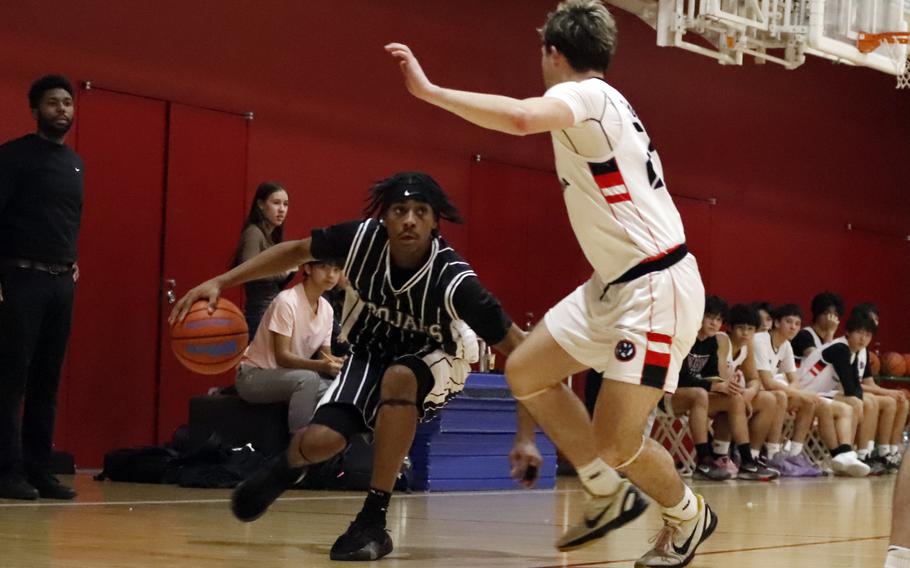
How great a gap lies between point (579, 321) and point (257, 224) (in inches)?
177

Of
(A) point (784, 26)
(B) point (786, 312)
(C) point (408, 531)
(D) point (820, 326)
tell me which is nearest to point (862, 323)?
(D) point (820, 326)

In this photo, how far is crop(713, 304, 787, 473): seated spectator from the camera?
10820 mm

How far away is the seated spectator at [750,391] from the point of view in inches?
426

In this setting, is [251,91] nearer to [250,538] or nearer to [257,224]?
[257,224]

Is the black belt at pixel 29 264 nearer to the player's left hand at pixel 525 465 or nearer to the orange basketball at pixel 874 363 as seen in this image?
the player's left hand at pixel 525 465

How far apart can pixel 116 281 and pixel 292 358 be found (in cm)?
183

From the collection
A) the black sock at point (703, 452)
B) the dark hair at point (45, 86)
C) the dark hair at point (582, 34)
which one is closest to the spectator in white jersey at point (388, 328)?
the dark hair at point (582, 34)

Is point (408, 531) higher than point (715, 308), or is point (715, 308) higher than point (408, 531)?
point (715, 308)

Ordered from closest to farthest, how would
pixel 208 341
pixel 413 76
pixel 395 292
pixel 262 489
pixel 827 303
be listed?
pixel 413 76, pixel 262 489, pixel 395 292, pixel 208 341, pixel 827 303

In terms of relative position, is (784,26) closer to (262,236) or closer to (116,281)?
(262,236)

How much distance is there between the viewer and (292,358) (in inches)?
314

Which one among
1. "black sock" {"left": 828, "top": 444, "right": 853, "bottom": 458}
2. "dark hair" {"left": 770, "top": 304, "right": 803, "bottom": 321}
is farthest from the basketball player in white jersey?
"black sock" {"left": 828, "top": 444, "right": 853, "bottom": 458}

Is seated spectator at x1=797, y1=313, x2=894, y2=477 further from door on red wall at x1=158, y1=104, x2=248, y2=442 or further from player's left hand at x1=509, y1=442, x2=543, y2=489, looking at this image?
player's left hand at x1=509, y1=442, x2=543, y2=489

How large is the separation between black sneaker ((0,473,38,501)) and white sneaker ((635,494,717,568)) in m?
3.06
